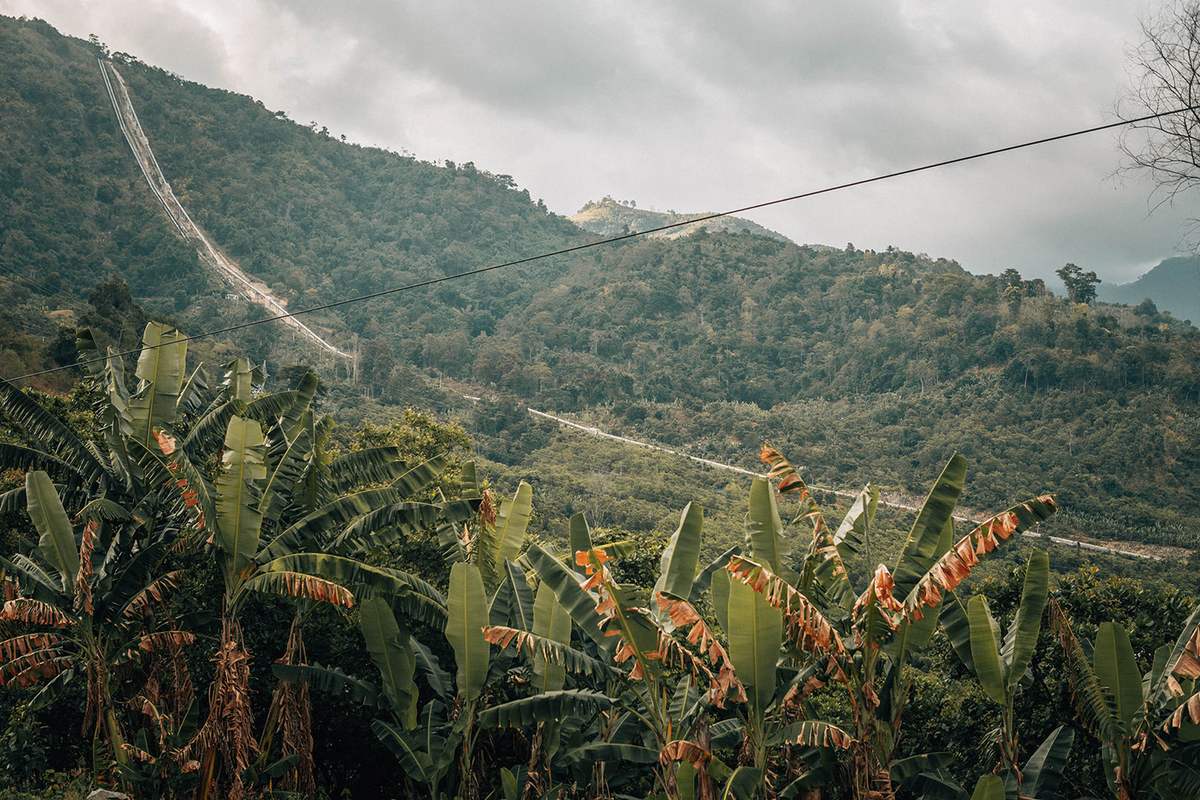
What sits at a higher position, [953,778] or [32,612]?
[32,612]

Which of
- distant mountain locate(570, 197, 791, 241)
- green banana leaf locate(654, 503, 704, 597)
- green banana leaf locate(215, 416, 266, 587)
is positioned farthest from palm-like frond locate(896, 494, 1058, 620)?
distant mountain locate(570, 197, 791, 241)

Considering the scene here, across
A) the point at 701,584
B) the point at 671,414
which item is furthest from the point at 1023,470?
the point at 701,584

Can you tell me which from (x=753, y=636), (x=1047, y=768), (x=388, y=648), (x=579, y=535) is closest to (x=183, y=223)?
(x=579, y=535)

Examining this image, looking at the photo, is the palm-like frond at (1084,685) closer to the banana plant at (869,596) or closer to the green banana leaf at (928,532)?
the banana plant at (869,596)

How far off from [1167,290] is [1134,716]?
427 ft

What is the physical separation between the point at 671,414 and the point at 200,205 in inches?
2025

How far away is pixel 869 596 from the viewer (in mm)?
7332

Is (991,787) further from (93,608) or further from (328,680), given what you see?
(93,608)

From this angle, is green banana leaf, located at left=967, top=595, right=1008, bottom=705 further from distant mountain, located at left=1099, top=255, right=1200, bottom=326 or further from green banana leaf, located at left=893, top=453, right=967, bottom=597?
distant mountain, located at left=1099, top=255, right=1200, bottom=326

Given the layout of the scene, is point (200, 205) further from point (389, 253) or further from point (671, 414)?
point (671, 414)

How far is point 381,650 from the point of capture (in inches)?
362

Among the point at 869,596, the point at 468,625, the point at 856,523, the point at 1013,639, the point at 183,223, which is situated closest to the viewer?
the point at 869,596

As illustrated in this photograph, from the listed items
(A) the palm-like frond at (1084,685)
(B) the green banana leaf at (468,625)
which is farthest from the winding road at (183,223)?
(A) the palm-like frond at (1084,685)

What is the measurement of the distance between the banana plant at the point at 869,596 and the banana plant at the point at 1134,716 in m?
1.36
